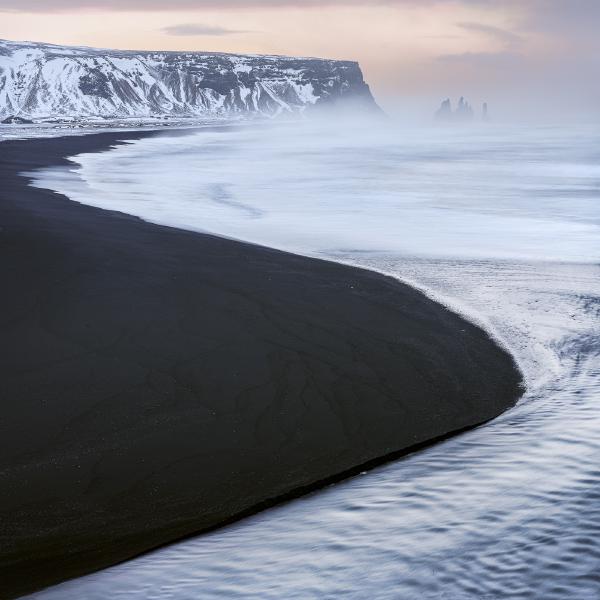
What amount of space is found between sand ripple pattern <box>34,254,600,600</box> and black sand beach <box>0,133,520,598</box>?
0.23 metres

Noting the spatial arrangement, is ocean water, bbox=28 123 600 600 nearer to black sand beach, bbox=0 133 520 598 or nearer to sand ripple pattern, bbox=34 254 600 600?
sand ripple pattern, bbox=34 254 600 600

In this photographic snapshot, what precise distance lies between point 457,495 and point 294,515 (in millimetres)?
1166

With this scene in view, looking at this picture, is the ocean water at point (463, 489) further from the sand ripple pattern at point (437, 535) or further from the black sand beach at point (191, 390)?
the black sand beach at point (191, 390)

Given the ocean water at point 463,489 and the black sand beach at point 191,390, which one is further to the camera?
the black sand beach at point 191,390

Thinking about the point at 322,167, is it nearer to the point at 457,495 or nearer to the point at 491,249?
the point at 491,249

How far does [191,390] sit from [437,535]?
2.97 metres

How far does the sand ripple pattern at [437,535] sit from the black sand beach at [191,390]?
23 cm

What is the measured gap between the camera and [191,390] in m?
7.28

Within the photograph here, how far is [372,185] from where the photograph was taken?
31453mm

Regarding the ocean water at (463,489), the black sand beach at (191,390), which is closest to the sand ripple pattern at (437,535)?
the ocean water at (463,489)

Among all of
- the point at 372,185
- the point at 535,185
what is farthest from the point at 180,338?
the point at 535,185

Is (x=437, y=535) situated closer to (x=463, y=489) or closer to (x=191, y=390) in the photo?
(x=463, y=489)

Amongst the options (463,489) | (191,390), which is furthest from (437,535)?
(191,390)

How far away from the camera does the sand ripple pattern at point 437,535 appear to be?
451 cm
